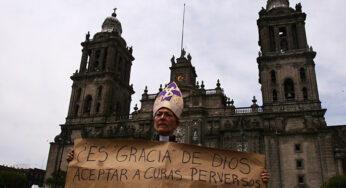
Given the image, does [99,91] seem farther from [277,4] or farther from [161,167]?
[161,167]

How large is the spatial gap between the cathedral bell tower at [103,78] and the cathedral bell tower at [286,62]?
20.1 meters

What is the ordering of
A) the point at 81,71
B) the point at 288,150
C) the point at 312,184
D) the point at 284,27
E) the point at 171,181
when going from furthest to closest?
the point at 81,71
the point at 284,27
the point at 288,150
the point at 312,184
the point at 171,181

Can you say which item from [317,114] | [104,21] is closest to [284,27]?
[317,114]

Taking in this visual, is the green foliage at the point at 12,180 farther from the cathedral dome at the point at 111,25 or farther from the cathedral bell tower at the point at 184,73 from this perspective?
the cathedral dome at the point at 111,25

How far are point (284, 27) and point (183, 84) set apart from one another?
14.9 metres

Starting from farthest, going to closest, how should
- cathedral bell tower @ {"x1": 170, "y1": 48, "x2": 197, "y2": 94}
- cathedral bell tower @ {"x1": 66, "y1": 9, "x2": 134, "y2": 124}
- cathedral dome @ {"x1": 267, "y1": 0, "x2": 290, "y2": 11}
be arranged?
cathedral bell tower @ {"x1": 66, "y1": 9, "x2": 134, "y2": 124} → cathedral dome @ {"x1": 267, "y1": 0, "x2": 290, "y2": 11} → cathedral bell tower @ {"x1": 170, "y1": 48, "x2": 197, "y2": 94}

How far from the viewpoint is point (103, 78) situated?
4188 centimetres

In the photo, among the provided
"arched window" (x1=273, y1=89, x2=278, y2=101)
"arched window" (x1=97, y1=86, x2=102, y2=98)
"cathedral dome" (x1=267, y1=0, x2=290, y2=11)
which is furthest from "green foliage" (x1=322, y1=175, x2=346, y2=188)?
"arched window" (x1=97, y1=86, x2=102, y2=98)

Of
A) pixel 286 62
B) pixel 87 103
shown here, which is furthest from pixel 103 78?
pixel 286 62

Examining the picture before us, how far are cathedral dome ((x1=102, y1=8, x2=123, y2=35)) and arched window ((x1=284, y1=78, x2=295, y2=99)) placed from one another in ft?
89.0

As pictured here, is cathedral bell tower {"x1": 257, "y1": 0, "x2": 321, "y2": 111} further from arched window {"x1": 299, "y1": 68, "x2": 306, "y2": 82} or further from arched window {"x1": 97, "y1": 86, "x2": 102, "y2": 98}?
arched window {"x1": 97, "y1": 86, "x2": 102, "y2": 98}

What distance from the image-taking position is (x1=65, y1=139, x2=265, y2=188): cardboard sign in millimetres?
4668

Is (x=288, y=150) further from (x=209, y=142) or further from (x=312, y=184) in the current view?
(x=209, y=142)

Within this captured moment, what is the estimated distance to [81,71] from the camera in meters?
44.1
